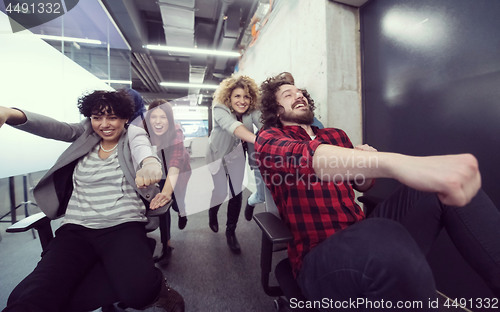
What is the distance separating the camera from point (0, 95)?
1.58m

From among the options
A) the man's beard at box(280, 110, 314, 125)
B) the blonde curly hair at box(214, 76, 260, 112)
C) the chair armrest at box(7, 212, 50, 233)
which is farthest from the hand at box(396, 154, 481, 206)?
the blonde curly hair at box(214, 76, 260, 112)

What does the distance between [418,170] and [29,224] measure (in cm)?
140

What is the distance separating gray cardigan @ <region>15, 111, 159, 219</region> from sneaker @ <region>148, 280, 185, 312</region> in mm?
496

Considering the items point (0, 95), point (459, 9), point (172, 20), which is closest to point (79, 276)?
point (0, 95)

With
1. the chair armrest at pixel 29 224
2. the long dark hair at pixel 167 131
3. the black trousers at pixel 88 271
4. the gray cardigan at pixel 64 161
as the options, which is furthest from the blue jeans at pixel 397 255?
the long dark hair at pixel 167 131

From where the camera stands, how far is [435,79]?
3.83 feet

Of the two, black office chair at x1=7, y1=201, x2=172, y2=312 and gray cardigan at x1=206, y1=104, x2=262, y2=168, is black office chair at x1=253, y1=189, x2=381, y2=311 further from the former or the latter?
gray cardigan at x1=206, y1=104, x2=262, y2=168

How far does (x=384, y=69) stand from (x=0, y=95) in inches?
116

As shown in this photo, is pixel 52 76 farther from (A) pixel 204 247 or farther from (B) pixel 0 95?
(A) pixel 204 247

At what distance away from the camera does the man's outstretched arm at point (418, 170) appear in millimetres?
397

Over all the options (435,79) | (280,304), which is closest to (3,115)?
(280,304)

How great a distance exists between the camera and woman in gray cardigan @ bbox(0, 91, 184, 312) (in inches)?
31.6

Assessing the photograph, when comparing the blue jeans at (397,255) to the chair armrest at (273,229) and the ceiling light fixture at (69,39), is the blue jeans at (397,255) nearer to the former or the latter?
the chair armrest at (273,229)

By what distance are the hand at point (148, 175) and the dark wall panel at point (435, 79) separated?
1552 mm
